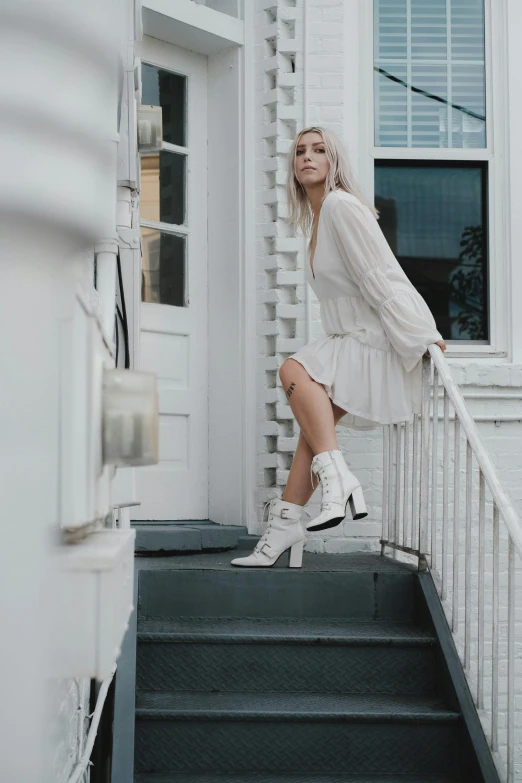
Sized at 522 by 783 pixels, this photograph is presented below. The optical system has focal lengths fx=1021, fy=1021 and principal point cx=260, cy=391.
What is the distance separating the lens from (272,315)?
4.84 meters

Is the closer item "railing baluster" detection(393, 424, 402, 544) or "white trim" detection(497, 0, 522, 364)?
"railing baluster" detection(393, 424, 402, 544)

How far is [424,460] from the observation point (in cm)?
373

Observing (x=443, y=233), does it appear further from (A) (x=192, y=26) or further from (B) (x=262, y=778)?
(B) (x=262, y=778)

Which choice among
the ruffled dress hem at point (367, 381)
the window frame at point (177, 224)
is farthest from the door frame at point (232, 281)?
the ruffled dress hem at point (367, 381)

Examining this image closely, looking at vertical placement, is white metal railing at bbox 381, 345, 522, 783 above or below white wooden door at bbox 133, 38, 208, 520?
below

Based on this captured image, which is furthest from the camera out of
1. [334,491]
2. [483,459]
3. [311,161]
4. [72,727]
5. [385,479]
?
[385,479]

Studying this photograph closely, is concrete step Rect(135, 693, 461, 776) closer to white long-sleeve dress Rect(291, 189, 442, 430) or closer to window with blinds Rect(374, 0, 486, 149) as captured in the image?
white long-sleeve dress Rect(291, 189, 442, 430)

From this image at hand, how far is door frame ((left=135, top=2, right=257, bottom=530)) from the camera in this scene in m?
4.80

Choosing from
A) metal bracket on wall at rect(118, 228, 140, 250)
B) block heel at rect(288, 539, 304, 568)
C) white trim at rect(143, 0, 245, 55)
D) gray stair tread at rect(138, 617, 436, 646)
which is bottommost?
gray stair tread at rect(138, 617, 436, 646)

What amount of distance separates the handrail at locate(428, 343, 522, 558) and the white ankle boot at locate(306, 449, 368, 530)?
486 millimetres

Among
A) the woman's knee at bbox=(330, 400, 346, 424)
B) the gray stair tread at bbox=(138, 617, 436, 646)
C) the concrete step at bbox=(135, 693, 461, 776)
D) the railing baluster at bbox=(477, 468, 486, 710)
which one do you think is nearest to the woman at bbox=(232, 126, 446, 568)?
the woman's knee at bbox=(330, 400, 346, 424)

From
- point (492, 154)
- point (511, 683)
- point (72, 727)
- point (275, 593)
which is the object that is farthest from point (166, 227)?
point (72, 727)

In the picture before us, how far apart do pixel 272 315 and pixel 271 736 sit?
223 centimetres

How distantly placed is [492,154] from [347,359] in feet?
5.80
